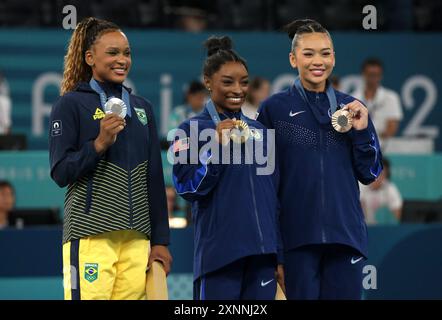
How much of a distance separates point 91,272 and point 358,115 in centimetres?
169

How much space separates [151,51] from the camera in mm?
12922

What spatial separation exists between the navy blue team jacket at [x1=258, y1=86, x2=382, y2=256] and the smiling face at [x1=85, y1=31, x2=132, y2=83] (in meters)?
0.93

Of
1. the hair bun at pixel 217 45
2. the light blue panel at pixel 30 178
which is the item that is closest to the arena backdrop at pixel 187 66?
the light blue panel at pixel 30 178

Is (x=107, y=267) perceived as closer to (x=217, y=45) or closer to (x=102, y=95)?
(x=102, y=95)

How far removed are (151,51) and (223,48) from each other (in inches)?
267

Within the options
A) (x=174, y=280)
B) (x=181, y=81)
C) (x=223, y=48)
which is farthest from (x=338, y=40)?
(x=223, y=48)

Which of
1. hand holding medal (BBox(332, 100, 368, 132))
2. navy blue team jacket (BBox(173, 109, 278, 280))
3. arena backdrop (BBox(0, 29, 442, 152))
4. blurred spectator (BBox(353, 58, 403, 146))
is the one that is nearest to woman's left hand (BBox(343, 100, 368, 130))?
hand holding medal (BBox(332, 100, 368, 132))

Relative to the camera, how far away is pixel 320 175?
5898 mm

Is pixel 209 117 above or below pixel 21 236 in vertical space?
above

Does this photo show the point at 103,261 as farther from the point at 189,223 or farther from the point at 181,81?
the point at 181,81

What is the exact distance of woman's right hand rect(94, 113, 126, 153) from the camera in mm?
5547

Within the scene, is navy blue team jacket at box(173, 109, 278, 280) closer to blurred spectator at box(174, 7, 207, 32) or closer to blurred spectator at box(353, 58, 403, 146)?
blurred spectator at box(353, 58, 403, 146)

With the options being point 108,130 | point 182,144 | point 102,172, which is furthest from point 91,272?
point 182,144

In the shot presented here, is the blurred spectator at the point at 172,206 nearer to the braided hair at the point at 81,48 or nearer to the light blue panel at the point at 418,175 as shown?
the light blue panel at the point at 418,175
